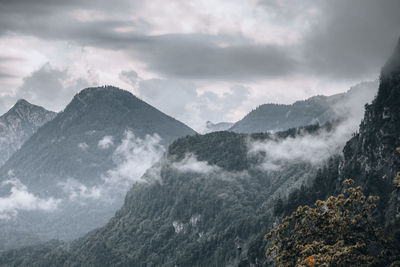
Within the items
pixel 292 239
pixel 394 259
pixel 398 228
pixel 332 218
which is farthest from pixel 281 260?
pixel 398 228

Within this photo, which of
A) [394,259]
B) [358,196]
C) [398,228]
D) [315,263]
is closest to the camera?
Result: [315,263]

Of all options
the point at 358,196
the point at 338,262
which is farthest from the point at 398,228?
the point at 338,262

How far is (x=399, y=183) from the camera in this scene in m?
86.1

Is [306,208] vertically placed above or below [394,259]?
above

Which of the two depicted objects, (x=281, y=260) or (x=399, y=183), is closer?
(x=399, y=183)

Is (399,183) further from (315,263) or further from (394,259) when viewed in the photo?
(315,263)

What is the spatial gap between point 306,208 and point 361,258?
12937 mm

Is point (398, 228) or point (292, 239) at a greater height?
point (292, 239)

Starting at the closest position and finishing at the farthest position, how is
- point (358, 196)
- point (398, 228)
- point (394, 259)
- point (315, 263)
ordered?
point (315, 263) → point (394, 259) → point (358, 196) → point (398, 228)

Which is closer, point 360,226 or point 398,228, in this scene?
point 360,226

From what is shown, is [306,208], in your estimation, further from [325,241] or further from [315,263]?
[315,263]

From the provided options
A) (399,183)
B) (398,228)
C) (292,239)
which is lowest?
(398,228)

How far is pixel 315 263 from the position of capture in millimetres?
80000

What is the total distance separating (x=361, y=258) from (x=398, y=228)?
302 feet
